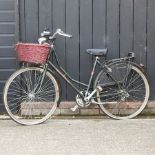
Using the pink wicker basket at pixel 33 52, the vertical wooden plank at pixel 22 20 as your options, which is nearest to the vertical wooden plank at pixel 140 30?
the pink wicker basket at pixel 33 52

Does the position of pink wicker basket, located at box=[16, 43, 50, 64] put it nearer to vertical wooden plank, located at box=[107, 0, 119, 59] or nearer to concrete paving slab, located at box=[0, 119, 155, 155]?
concrete paving slab, located at box=[0, 119, 155, 155]

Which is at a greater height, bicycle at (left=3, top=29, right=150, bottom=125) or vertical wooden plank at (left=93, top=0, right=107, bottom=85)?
vertical wooden plank at (left=93, top=0, right=107, bottom=85)

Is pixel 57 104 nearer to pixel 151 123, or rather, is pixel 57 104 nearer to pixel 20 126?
pixel 20 126

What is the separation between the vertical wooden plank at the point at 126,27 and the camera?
7.93m

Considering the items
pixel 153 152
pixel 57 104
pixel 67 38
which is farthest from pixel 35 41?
pixel 153 152

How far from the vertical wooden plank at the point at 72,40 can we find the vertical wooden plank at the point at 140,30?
0.82m

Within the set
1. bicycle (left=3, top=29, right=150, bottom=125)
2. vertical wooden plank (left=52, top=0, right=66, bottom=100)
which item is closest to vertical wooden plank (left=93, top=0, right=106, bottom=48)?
bicycle (left=3, top=29, right=150, bottom=125)

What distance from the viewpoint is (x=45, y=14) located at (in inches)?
313

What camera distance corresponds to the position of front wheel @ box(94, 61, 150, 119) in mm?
7781

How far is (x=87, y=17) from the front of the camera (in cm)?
796

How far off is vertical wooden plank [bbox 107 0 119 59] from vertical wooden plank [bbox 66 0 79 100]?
0.44 m

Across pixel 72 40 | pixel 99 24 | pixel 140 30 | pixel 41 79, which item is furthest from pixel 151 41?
pixel 41 79

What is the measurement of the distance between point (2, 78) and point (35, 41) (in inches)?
27.6

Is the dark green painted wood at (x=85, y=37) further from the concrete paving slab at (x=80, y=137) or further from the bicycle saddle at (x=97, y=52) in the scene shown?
the concrete paving slab at (x=80, y=137)
